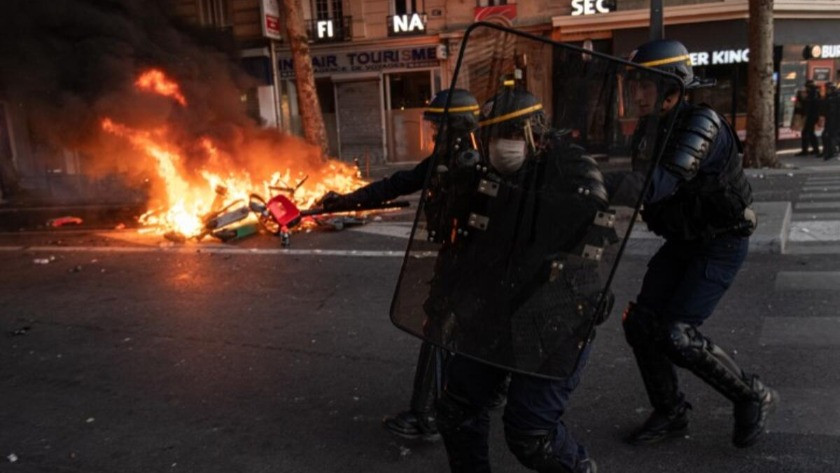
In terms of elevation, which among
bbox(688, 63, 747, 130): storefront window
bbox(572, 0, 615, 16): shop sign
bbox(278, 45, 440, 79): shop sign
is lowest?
bbox(688, 63, 747, 130): storefront window

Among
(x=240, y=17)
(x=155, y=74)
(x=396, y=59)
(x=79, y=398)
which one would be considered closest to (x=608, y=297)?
(x=79, y=398)

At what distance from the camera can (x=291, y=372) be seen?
4.39 meters

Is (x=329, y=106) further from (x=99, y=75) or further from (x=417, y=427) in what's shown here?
(x=417, y=427)

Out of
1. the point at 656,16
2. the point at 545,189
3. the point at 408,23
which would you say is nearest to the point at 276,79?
the point at 408,23

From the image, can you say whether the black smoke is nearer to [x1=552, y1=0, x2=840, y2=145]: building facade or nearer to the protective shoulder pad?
the protective shoulder pad

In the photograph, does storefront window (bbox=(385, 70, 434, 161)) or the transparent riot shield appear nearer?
the transparent riot shield

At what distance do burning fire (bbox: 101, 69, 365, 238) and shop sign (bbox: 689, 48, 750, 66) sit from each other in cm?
1126

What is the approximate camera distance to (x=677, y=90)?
2111mm

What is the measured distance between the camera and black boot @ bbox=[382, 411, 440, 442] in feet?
11.1

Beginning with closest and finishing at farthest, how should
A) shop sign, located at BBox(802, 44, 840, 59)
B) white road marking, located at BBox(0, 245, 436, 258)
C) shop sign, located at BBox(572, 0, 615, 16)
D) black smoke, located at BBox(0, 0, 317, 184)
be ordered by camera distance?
white road marking, located at BBox(0, 245, 436, 258)
black smoke, located at BBox(0, 0, 317, 184)
shop sign, located at BBox(802, 44, 840, 59)
shop sign, located at BBox(572, 0, 615, 16)

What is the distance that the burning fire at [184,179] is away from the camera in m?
10.2

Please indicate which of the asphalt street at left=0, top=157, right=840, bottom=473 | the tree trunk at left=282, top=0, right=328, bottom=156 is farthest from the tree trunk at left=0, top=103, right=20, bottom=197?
the asphalt street at left=0, top=157, right=840, bottom=473

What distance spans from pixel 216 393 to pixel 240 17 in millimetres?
19086

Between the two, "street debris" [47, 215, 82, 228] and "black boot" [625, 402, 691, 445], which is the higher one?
"street debris" [47, 215, 82, 228]
